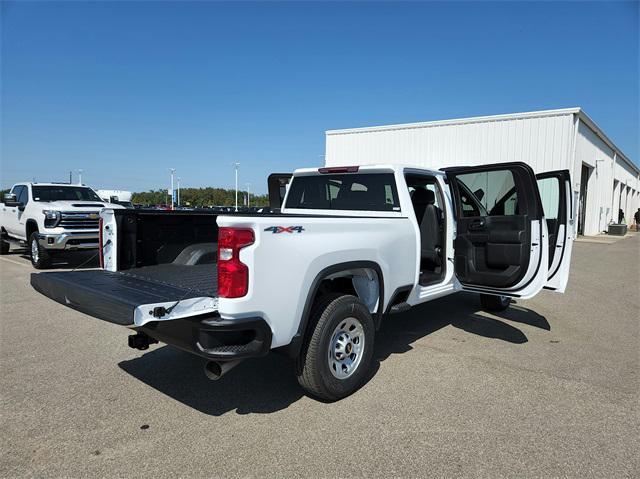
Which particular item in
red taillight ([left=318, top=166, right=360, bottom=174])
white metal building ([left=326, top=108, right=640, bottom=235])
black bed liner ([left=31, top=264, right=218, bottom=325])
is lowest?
black bed liner ([left=31, top=264, right=218, bottom=325])

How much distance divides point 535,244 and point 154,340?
12.3ft

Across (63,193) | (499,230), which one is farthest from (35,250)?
Answer: (499,230)

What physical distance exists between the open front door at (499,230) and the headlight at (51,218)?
8.75m

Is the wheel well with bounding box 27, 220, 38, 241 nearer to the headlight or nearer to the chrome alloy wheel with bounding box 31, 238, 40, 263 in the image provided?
the chrome alloy wheel with bounding box 31, 238, 40, 263

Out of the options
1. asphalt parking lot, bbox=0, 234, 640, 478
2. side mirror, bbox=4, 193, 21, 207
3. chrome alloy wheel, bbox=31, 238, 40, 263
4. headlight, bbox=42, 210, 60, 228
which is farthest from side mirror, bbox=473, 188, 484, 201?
side mirror, bbox=4, 193, 21, 207

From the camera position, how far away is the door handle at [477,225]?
4875 millimetres

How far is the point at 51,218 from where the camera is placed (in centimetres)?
984

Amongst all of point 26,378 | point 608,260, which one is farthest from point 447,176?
point 608,260

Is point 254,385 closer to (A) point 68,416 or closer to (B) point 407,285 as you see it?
(A) point 68,416

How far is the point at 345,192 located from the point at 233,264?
2.62 m

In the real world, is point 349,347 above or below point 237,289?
below

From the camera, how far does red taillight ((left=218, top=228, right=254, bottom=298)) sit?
273cm

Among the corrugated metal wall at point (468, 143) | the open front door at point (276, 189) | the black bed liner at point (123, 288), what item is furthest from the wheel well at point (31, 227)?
the corrugated metal wall at point (468, 143)

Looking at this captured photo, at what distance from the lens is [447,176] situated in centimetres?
515
